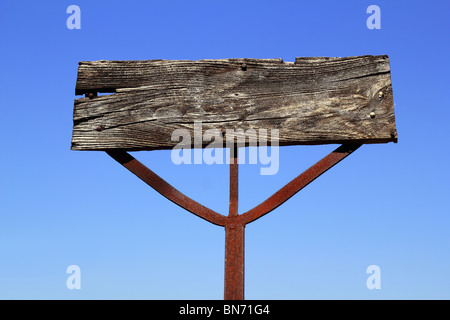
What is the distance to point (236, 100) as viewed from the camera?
3289mm

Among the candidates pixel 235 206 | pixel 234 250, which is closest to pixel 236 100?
pixel 235 206

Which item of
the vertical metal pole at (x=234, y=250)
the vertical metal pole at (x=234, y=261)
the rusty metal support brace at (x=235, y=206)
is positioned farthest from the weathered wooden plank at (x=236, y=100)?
the vertical metal pole at (x=234, y=261)

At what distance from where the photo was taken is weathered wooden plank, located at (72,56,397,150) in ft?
10.4

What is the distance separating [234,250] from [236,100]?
2.80 ft

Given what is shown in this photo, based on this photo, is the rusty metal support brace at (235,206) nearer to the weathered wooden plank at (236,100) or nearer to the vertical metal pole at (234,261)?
the vertical metal pole at (234,261)

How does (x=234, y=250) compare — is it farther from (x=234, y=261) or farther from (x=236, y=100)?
(x=236, y=100)


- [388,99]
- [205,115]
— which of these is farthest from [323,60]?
[205,115]

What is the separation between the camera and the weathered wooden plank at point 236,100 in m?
3.18

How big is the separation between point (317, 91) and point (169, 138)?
875mm

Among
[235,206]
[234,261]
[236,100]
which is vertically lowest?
[234,261]

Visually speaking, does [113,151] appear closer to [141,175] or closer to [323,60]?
[141,175]

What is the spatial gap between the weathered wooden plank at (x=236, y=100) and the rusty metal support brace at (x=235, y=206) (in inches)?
5.8

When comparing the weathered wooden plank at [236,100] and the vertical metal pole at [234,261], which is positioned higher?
the weathered wooden plank at [236,100]

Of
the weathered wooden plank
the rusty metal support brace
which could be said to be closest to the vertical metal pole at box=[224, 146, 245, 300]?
the rusty metal support brace
